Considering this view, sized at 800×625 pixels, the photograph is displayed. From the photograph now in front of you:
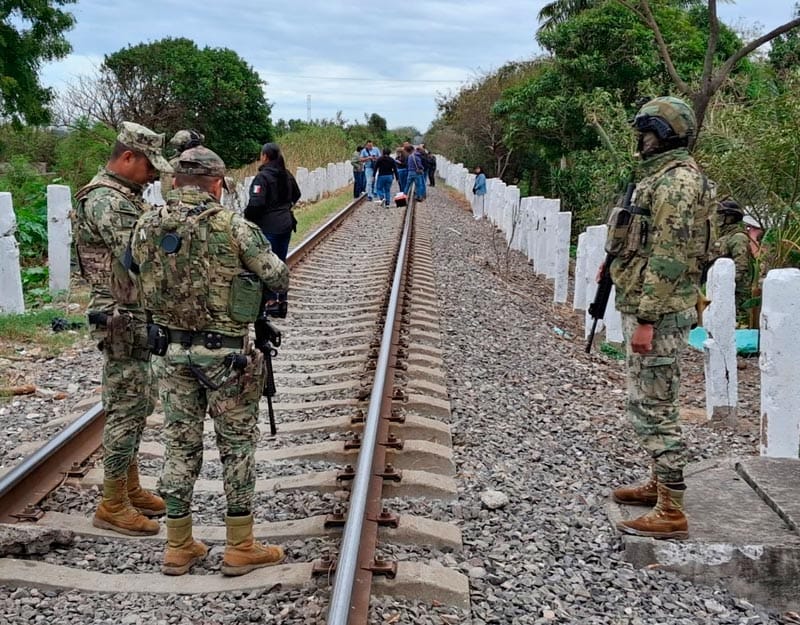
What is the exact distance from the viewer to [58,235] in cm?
870

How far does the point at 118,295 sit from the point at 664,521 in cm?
269

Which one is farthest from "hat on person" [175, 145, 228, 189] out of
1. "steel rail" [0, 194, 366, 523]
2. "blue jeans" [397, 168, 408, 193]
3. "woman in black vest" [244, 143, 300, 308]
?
"blue jeans" [397, 168, 408, 193]

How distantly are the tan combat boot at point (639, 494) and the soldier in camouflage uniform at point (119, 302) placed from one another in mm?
2276

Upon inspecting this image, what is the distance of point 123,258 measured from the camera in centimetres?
371

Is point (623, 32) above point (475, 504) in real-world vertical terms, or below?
above

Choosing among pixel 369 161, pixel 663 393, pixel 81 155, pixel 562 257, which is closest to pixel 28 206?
pixel 81 155

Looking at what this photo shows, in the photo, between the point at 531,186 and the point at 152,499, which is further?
the point at 531,186

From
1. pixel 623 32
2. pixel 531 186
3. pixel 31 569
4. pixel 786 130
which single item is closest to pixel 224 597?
pixel 31 569

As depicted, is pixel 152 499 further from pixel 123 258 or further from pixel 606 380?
pixel 606 380

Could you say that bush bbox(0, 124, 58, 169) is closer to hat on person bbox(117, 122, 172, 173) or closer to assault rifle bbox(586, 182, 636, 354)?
hat on person bbox(117, 122, 172, 173)

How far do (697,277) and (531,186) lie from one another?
2472 centimetres

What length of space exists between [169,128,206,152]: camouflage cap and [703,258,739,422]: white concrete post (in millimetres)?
3407

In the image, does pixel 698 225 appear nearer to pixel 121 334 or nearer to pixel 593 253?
pixel 121 334

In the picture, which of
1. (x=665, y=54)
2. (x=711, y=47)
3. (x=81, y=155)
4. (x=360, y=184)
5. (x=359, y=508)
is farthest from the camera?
(x=360, y=184)
